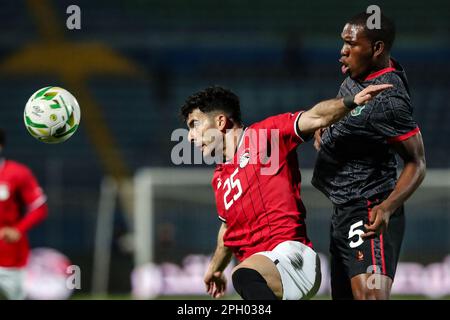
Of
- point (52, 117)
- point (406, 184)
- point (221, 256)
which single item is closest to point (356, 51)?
point (406, 184)

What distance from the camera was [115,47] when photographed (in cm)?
2109

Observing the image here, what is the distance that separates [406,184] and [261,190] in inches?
33.9

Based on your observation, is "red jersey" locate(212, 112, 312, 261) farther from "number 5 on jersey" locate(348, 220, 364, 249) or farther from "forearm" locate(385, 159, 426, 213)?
"forearm" locate(385, 159, 426, 213)

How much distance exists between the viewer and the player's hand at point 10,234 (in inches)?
321

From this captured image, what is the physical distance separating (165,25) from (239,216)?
16.4 meters

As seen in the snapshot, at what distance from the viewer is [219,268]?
5.70 metres

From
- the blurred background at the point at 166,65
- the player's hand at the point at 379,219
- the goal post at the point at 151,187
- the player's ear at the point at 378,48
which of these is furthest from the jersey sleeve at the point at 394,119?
the blurred background at the point at 166,65

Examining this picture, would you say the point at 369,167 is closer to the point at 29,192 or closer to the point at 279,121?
the point at 279,121

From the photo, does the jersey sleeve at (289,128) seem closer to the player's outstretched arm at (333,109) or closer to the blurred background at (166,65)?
the player's outstretched arm at (333,109)

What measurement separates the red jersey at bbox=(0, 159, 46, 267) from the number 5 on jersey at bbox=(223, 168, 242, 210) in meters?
3.56

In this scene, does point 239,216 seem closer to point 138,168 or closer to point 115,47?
point 138,168

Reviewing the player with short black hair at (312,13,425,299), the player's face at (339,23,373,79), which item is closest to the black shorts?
the player with short black hair at (312,13,425,299)

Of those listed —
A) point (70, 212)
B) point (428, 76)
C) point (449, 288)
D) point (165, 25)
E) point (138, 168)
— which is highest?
point (165, 25)
